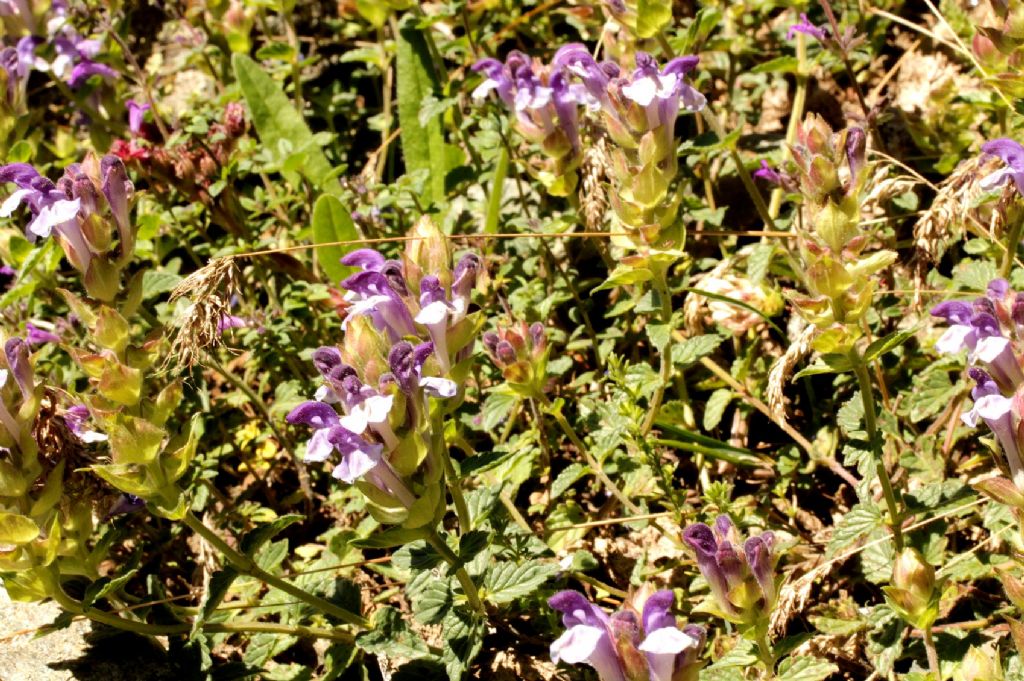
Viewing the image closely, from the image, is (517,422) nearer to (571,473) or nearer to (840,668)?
(571,473)

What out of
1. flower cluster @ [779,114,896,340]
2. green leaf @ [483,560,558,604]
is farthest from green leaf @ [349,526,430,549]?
flower cluster @ [779,114,896,340]

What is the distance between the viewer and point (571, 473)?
2557mm

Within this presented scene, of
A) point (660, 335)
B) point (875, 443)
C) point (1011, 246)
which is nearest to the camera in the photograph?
point (875, 443)

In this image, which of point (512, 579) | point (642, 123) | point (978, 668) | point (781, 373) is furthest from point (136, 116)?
point (978, 668)

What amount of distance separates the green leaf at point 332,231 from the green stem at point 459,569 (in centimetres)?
138

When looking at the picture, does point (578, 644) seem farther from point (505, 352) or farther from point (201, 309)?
point (201, 309)

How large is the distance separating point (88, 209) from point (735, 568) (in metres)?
1.60

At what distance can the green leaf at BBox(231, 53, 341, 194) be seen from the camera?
3.79 meters

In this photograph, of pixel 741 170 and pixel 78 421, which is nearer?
pixel 78 421

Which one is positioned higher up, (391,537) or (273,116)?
(273,116)

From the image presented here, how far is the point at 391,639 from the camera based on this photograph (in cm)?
223

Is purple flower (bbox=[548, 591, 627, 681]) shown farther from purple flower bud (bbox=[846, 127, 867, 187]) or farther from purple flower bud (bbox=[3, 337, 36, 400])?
purple flower bud (bbox=[3, 337, 36, 400])

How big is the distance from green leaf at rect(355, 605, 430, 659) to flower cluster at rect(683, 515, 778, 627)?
28.6 inches

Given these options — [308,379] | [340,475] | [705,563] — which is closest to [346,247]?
[308,379]
